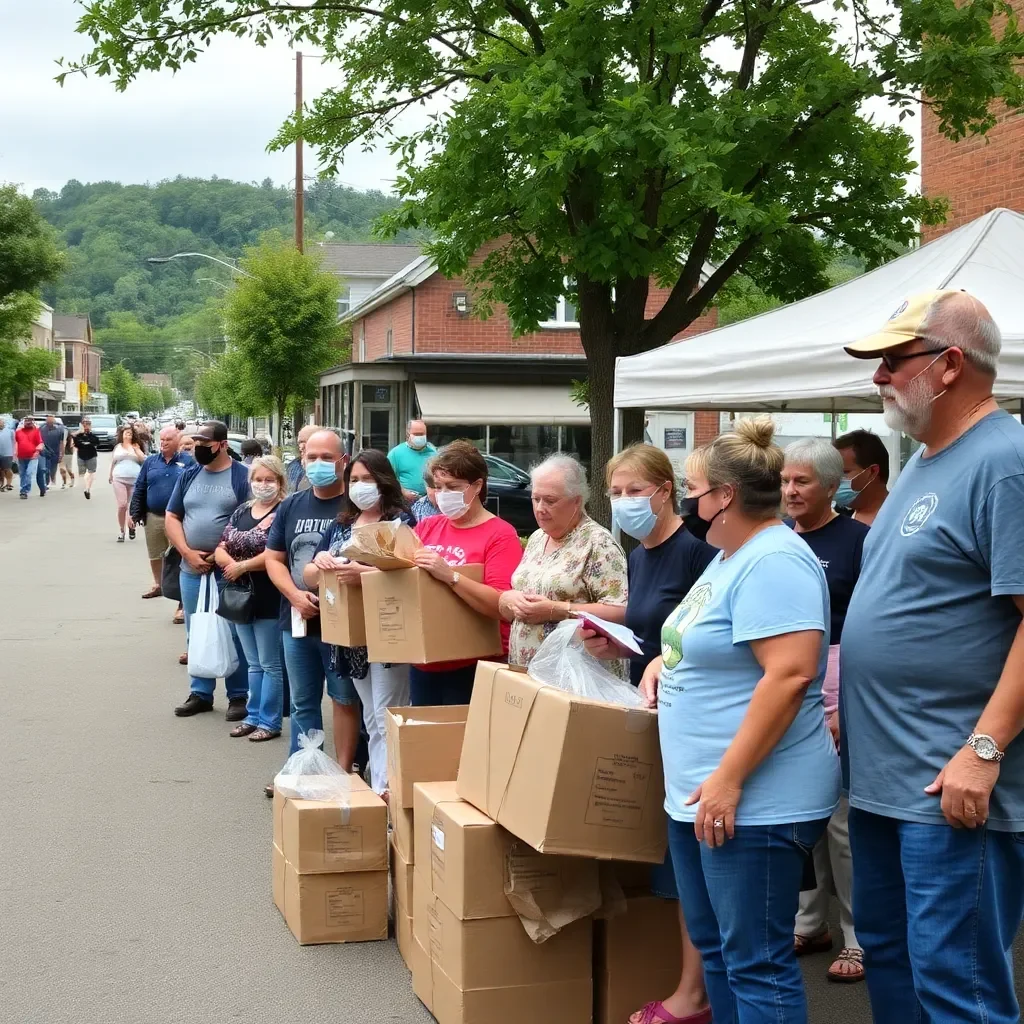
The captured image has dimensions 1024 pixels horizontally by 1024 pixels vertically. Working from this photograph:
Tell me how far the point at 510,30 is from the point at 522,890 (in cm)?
1076

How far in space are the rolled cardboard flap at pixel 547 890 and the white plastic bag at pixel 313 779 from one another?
3.71ft

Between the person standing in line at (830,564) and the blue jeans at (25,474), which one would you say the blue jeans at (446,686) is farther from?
the blue jeans at (25,474)

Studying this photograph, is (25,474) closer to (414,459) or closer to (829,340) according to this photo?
(414,459)

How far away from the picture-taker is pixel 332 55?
13.3 m

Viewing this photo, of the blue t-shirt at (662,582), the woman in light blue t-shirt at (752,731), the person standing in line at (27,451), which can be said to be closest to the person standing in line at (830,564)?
the blue t-shirt at (662,582)

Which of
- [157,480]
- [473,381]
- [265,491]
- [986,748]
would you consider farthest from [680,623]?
[473,381]

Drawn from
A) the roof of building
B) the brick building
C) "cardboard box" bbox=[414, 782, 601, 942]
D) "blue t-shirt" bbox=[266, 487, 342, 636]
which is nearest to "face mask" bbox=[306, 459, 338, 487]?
"blue t-shirt" bbox=[266, 487, 342, 636]

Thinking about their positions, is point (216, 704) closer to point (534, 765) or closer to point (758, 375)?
point (758, 375)

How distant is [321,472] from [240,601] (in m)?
1.53

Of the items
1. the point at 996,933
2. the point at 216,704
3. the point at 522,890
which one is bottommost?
the point at 216,704

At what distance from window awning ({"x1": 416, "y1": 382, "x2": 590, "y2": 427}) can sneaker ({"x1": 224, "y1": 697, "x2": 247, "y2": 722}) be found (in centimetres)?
2222

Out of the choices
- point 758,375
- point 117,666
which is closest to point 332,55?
point 117,666

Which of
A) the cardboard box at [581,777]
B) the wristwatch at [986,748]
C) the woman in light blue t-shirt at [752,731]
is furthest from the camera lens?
the cardboard box at [581,777]

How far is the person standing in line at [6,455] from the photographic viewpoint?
34.1 m
